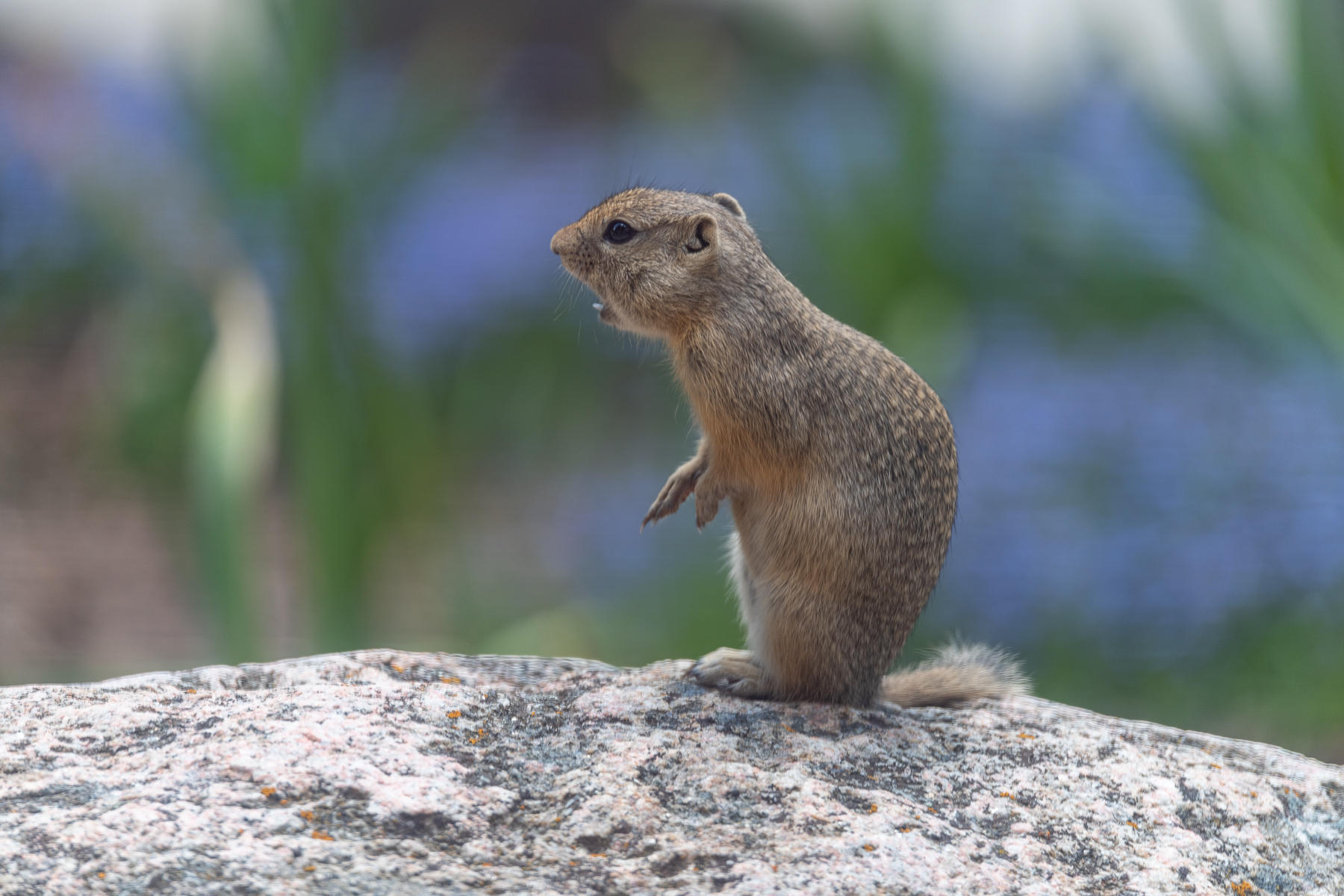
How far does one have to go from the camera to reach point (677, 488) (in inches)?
87.9

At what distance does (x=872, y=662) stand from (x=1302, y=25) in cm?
339

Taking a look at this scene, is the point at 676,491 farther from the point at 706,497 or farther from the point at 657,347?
the point at 657,347

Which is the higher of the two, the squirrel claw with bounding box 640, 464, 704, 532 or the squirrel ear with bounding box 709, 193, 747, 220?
A: the squirrel ear with bounding box 709, 193, 747, 220

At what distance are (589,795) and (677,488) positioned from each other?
795mm

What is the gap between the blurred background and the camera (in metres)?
4.22

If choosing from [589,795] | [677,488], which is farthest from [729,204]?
[589,795]

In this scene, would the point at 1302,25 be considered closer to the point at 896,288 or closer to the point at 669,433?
the point at 896,288

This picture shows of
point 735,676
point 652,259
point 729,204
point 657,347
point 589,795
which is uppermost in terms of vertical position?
point 657,347

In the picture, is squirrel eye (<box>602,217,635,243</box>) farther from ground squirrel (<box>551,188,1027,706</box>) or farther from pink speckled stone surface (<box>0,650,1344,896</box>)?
pink speckled stone surface (<box>0,650,1344,896</box>)

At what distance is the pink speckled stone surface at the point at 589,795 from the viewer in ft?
4.31

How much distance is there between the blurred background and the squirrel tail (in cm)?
156

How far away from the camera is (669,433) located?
486 cm

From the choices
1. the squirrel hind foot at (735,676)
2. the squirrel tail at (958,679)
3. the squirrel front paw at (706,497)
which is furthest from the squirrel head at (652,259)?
the squirrel tail at (958,679)

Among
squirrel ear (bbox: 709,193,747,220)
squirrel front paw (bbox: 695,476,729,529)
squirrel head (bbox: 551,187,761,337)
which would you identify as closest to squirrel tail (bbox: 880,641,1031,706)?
squirrel front paw (bbox: 695,476,729,529)
